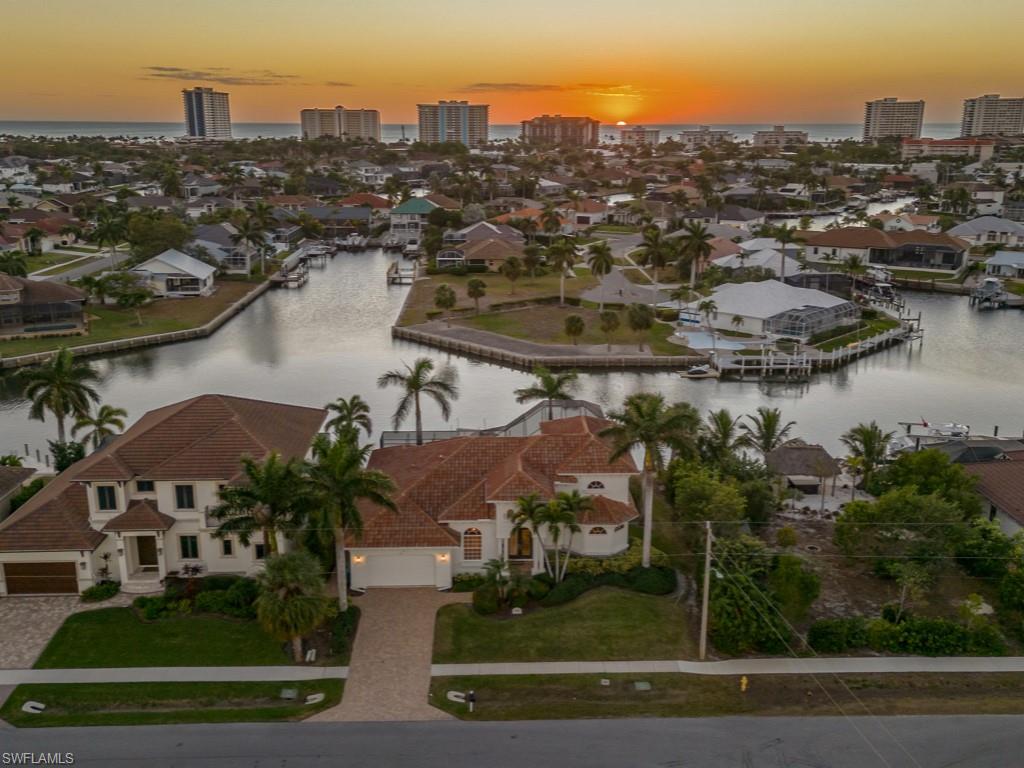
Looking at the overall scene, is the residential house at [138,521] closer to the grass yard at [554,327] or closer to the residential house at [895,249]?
the grass yard at [554,327]

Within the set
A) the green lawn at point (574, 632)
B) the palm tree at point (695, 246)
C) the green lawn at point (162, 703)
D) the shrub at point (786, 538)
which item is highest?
the palm tree at point (695, 246)

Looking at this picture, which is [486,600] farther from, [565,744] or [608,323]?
[608,323]

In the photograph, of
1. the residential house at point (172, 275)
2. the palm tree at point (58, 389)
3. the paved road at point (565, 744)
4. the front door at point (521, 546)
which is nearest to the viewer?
the paved road at point (565, 744)

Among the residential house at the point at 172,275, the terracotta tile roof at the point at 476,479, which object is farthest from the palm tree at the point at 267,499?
the residential house at the point at 172,275

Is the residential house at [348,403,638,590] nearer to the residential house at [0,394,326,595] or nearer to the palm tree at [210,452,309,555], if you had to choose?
the palm tree at [210,452,309,555]

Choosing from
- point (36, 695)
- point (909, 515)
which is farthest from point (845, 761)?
point (36, 695)
